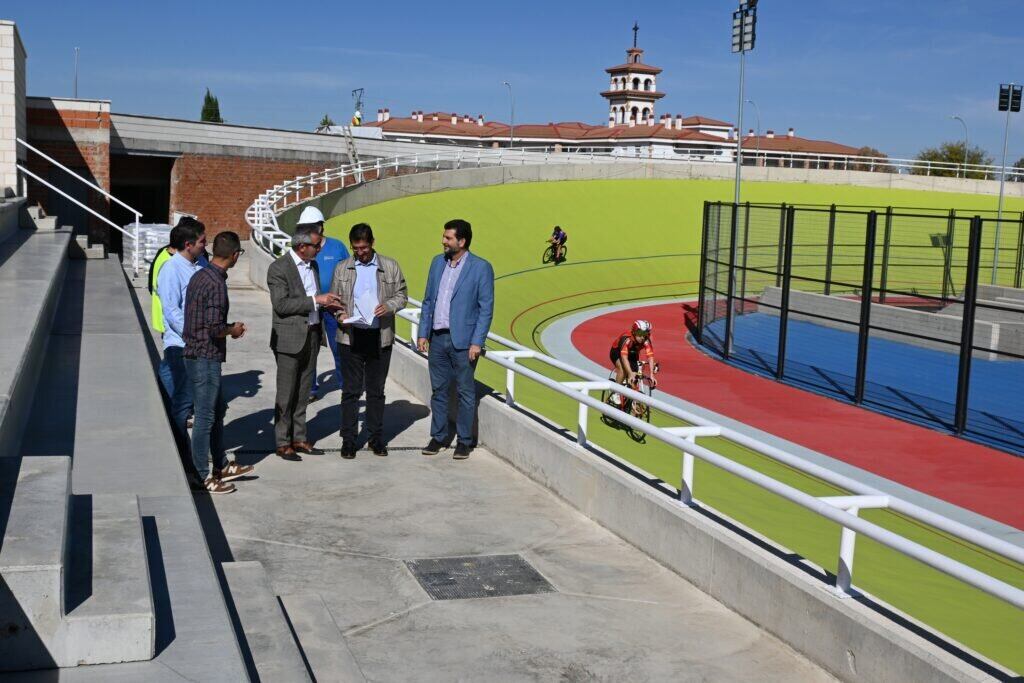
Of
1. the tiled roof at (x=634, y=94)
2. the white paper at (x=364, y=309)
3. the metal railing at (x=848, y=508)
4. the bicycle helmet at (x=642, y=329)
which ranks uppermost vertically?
the tiled roof at (x=634, y=94)

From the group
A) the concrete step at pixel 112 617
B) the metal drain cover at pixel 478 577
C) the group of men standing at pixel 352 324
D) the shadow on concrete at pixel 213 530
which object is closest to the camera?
the concrete step at pixel 112 617

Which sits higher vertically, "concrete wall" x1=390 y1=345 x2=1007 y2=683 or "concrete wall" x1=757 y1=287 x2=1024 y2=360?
"concrete wall" x1=390 y1=345 x2=1007 y2=683

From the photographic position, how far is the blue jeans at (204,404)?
7539 millimetres

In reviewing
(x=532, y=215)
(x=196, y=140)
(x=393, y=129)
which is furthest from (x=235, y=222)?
(x=393, y=129)

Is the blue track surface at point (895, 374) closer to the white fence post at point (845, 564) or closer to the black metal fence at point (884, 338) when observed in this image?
the black metal fence at point (884, 338)

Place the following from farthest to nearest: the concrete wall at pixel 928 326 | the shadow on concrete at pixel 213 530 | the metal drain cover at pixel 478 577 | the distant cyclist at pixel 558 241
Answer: the distant cyclist at pixel 558 241 < the concrete wall at pixel 928 326 < the shadow on concrete at pixel 213 530 < the metal drain cover at pixel 478 577

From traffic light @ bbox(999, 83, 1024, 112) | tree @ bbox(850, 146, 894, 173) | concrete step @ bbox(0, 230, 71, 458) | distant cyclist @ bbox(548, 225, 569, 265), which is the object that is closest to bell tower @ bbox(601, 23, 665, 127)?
tree @ bbox(850, 146, 894, 173)

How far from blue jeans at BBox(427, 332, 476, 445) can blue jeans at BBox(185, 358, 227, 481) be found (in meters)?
2.19

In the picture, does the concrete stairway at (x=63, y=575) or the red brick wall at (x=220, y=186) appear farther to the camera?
the red brick wall at (x=220, y=186)

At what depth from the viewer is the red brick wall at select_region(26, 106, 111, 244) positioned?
114 feet

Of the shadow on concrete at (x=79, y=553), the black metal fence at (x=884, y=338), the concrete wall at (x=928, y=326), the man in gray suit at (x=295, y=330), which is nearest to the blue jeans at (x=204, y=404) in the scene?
the man in gray suit at (x=295, y=330)

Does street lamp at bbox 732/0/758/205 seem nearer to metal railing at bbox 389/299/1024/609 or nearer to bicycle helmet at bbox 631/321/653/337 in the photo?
bicycle helmet at bbox 631/321/653/337

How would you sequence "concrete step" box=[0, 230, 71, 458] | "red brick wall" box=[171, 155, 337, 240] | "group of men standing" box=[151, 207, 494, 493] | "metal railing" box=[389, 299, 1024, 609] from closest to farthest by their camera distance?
"metal railing" box=[389, 299, 1024, 609] → "concrete step" box=[0, 230, 71, 458] → "group of men standing" box=[151, 207, 494, 493] → "red brick wall" box=[171, 155, 337, 240]

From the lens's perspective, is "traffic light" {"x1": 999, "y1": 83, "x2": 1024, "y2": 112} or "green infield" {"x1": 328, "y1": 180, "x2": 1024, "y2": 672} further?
"traffic light" {"x1": 999, "y1": 83, "x2": 1024, "y2": 112}
